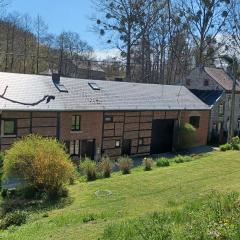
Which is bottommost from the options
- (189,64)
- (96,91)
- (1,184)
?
(1,184)

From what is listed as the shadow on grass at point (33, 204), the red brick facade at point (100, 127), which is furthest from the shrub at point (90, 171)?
the red brick facade at point (100, 127)

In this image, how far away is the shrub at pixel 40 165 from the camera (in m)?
15.0

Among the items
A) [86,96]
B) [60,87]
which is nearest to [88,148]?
[86,96]

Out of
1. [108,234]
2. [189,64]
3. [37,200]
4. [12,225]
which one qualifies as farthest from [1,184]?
[189,64]

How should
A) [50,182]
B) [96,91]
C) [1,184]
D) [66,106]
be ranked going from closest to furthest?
[50,182]
[1,184]
[66,106]
[96,91]

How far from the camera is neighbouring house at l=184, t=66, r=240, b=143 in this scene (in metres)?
41.0

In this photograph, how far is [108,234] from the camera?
7.36 m

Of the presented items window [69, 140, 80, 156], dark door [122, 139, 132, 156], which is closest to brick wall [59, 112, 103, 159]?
window [69, 140, 80, 156]

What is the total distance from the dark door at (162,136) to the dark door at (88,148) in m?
6.59

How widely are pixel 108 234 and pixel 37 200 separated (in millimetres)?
8209

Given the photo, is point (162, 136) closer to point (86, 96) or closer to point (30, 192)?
point (86, 96)

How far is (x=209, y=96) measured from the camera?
41781 mm

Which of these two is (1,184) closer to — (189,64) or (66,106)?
(66,106)

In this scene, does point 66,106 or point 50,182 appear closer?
point 50,182
